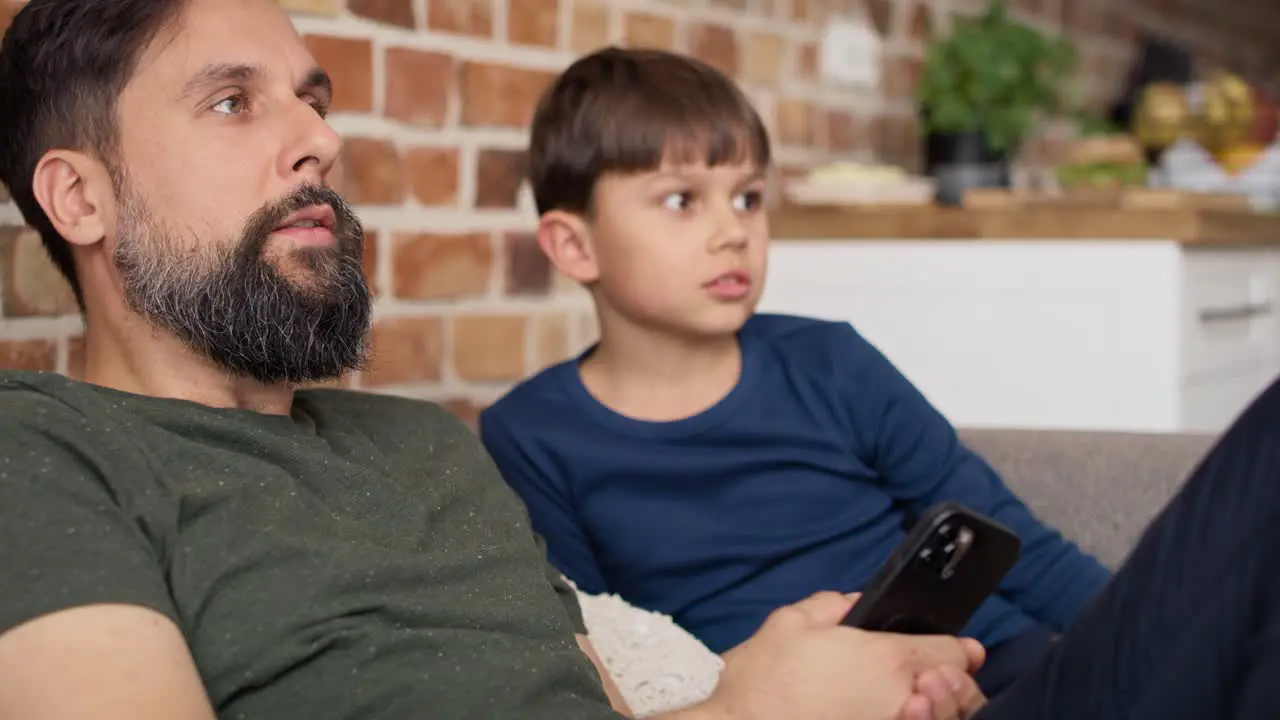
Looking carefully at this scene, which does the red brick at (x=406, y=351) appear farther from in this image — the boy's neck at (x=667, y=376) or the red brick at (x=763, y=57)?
the red brick at (x=763, y=57)

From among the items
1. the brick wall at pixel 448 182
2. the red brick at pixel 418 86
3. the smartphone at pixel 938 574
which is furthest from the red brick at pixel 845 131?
the smartphone at pixel 938 574

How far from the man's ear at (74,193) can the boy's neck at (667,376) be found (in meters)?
0.64

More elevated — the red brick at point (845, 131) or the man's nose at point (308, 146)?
the man's nose at point (308, 146)

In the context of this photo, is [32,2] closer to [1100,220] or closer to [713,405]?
[713,405]

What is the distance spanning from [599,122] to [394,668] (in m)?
0.79

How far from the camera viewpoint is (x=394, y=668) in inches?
38.5

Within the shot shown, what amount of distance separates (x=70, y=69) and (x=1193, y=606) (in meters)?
0.86

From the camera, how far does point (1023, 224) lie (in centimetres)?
228

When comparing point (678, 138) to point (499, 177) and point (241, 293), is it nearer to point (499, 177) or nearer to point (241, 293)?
point (499, 177)

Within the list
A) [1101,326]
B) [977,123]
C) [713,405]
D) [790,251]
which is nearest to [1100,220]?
[1101,326]

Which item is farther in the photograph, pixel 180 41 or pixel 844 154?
pixel 844 154

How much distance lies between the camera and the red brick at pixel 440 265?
1819 millimetres

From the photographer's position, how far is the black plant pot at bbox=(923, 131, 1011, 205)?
9.09 ft

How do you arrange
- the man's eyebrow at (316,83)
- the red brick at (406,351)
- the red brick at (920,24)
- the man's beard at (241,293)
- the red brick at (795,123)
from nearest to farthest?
the man's beard at (241,293)
the man's eyebrow at (316,83)
the red brick at (406,351)
the red brick at (795,123)
the red brick at (920,24)
